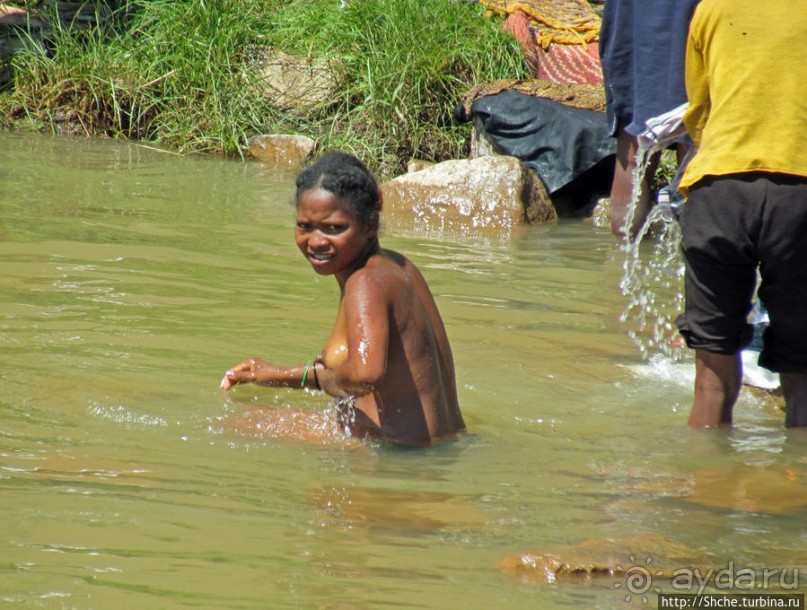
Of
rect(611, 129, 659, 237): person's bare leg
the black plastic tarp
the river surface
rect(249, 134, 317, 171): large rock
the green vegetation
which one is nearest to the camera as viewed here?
the river surface

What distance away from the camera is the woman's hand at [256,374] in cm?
361

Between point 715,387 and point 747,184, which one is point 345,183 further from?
point 715,387

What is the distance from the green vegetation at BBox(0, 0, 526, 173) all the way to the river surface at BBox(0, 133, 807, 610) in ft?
8.54

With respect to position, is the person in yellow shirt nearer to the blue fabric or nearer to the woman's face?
Result: the woman's face

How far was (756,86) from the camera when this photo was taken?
10.9 ft

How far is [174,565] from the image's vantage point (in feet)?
7.95

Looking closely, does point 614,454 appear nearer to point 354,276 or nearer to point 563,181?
point 354,276

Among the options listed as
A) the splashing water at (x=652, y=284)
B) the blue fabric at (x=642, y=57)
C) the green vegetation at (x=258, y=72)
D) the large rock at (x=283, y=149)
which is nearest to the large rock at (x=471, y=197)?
the splashing water at (x=652, y=284)

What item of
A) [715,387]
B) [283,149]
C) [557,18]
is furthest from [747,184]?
[557,18]

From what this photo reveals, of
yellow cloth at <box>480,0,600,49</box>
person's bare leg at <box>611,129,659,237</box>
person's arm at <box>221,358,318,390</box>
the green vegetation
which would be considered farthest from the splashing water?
yellow cloth at <box>480,0,600,49</box>

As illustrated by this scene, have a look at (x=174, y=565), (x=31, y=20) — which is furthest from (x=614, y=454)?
(x=31, y=20)

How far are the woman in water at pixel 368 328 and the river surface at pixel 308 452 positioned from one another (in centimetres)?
11

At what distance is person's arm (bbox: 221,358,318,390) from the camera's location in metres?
3.57

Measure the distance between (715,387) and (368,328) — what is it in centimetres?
120
